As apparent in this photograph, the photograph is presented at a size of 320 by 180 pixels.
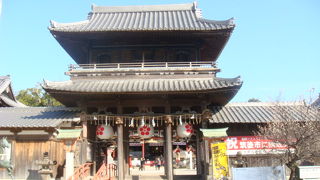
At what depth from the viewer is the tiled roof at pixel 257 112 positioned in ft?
61.9

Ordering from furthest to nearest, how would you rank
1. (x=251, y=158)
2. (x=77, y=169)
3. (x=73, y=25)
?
(x=73, y=25), (x=251, y=158), (x=77, y=169)

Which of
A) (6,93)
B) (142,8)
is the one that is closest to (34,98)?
(6,93)

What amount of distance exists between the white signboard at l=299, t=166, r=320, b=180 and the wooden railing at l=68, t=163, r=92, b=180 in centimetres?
1044

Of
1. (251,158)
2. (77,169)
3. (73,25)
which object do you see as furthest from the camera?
(73,25)

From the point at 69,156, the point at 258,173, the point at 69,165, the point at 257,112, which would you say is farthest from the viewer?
the point at 257,112

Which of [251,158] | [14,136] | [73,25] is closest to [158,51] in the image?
[73,25]

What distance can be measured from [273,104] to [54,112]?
1428cm

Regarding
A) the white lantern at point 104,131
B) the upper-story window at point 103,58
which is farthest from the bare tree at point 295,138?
the upper-story window at point 103,58

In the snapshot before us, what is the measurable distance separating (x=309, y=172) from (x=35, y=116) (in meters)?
15.9

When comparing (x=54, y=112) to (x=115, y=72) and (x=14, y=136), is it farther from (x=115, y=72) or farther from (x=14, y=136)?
(x=115, y=72)

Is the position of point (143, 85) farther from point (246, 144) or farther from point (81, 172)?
point (246, 144)

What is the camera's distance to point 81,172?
16234 mm

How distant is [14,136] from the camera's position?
1931cm

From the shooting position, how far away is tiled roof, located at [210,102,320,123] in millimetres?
18859
